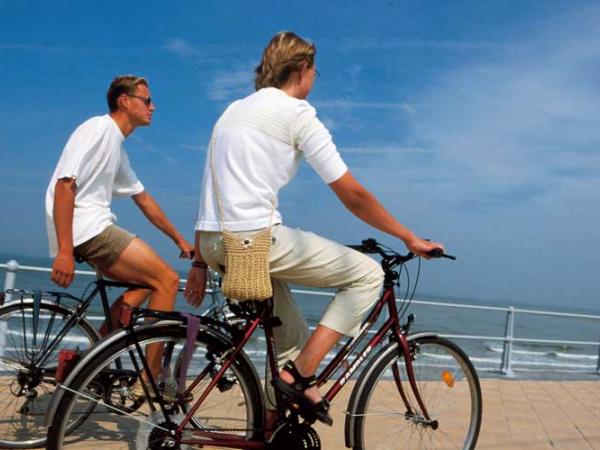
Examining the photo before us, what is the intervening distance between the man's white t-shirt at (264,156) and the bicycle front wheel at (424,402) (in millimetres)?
873

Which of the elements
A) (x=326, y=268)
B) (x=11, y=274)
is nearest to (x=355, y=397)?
(x=326, y=268)

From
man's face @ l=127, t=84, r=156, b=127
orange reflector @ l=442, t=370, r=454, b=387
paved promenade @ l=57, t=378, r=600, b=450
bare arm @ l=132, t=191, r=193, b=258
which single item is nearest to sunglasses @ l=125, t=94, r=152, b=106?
man's face @ l=127, t=84, r=156, b=127

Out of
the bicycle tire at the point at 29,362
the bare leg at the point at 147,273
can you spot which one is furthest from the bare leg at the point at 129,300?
the bicycle tire at the point at 29,362

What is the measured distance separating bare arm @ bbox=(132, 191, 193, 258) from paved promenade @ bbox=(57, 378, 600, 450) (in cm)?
102

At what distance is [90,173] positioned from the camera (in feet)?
10.2

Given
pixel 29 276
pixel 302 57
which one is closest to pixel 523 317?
pixel 29 276

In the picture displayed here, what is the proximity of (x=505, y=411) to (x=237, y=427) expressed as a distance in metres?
3.35

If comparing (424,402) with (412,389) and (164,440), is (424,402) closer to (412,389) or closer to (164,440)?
(412,389)

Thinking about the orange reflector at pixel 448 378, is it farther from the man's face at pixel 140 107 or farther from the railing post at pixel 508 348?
the railing post at pixel 508 348

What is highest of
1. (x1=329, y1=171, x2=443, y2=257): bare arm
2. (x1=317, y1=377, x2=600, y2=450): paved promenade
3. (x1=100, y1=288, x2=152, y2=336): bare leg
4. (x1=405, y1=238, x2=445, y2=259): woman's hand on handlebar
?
(x1=329, y1=171, x2=443, y2=257): bare arm

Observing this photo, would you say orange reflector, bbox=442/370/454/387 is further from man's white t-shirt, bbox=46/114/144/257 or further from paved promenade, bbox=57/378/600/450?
man's white t-shirt, bbox=46/114/144/257

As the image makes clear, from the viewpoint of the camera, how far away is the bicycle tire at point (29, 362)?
3.21 meters

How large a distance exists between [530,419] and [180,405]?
353 centimetres

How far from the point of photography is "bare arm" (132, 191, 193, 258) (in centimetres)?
374
